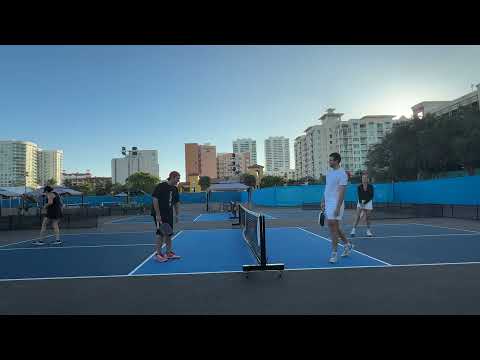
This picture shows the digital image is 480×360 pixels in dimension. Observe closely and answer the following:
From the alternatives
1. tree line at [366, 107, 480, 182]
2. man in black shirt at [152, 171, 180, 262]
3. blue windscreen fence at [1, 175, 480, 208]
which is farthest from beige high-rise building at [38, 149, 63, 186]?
man in black shirt at [152, 171, 180, 262]

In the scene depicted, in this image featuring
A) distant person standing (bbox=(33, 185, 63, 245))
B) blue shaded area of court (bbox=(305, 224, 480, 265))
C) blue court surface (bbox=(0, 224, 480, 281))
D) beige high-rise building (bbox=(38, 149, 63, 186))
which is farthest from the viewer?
beige high-rise building (bbox=(38, 149, 63, 186))

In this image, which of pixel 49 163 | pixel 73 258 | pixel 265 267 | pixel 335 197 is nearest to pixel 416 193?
pixel 335 197

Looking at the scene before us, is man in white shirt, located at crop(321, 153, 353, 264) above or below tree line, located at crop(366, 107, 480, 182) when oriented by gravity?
below

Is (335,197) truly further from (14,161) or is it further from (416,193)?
(14,161)

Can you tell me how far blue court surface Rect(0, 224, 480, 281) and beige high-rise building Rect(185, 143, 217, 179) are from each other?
515 ft

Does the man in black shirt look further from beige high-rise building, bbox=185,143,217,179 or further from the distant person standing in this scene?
beige high-rise building, bbox=185,143,217,179

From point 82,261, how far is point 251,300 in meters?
4.64

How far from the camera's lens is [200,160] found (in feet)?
554

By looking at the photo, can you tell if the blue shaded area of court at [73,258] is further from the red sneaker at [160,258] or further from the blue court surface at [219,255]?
the red sneaker at [160,258]

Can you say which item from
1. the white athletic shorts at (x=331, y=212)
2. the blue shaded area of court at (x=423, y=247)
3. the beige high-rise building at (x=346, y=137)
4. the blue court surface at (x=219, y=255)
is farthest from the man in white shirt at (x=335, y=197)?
the beige high-rise building at (x=346, y=137)

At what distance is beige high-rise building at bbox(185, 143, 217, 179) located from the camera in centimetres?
16825
